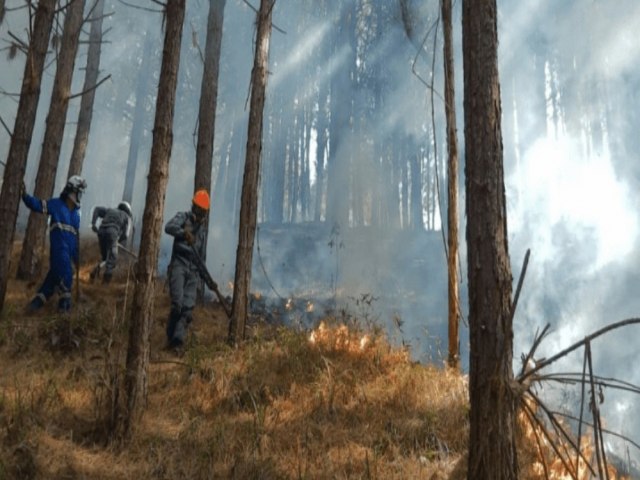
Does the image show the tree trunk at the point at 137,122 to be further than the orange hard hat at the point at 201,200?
Yes

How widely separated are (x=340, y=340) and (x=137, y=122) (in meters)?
22.8

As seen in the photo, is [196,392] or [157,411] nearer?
[157,411]

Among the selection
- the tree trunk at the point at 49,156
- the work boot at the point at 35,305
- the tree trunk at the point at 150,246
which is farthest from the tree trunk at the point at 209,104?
the tree trunk at the point at 150,246

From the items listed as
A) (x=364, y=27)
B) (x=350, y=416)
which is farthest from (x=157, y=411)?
(x=364, y=27)

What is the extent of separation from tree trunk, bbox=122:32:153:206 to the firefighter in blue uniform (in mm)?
13892

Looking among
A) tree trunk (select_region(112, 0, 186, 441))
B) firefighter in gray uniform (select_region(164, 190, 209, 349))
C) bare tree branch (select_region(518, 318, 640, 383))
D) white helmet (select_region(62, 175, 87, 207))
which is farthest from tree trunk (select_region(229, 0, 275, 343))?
bare tree branch (select_region(518, 318, 640, 383))

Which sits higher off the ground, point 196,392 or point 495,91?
point 495,91

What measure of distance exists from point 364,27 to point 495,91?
3616cm

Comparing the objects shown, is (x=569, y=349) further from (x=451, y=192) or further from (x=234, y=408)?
(x=451, y=192)

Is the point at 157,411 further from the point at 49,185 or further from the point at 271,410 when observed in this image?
the point at 49,185

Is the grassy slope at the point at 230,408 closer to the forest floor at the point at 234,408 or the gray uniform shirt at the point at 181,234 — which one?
the forest floor at the point at 234,408

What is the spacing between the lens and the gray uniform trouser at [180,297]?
19.7 ft

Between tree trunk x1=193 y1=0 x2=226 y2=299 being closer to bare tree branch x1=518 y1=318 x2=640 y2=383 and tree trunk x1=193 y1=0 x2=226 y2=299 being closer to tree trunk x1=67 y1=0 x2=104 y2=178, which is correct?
tree trunk x1=67 y1=0 x2=104 y2=178

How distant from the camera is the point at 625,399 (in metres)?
40.4
